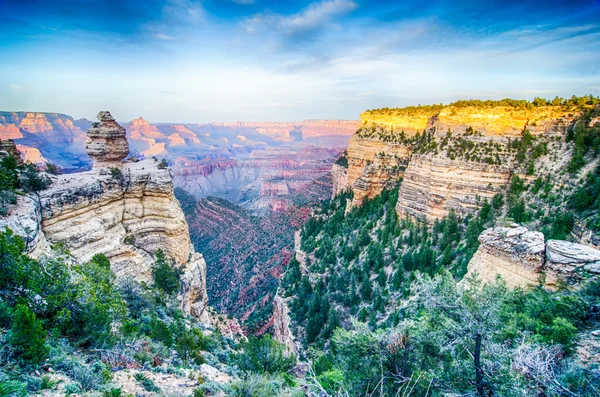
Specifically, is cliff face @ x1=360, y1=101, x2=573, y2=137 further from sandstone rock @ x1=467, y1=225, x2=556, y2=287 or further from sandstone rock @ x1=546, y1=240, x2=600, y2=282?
sandstone rock @ x1=546, y1=240, x2=600, y2=282

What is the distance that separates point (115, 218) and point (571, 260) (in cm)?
2698

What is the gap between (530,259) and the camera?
14.3 meters

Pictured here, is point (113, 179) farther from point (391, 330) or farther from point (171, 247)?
point (391, 330)

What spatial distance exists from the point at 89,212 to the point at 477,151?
3179cm

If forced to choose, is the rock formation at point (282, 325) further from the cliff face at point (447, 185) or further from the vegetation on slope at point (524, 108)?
the vegetation on slope at point (524, 108)

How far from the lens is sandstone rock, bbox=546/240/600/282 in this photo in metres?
12.1

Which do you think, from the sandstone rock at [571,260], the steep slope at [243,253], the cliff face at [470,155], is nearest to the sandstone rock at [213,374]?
the sandstone rock at [571,260]

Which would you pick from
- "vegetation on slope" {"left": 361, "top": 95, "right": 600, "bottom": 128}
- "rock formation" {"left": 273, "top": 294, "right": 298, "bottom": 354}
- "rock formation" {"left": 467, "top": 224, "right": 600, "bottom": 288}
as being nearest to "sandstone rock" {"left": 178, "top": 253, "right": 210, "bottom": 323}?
"rock formation" {"left": 273, "top": 294, "right": 298, "bottom": 354}

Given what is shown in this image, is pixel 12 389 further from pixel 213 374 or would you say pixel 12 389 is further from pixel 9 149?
pixel 9 149

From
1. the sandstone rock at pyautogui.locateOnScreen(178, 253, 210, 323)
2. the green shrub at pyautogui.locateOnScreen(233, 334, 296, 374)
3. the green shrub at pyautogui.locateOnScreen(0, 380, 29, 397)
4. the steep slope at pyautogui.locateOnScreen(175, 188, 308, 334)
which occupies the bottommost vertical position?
the steep slope at pyautogui.locateOnScreen(175, 188, 308, 334)

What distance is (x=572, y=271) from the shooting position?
12531 mm

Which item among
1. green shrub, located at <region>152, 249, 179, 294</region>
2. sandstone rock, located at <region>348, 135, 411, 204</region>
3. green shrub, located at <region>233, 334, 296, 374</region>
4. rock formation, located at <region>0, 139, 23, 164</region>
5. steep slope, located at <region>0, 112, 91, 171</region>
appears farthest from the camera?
steep slope, located at <region>0, 112, 91, 171</region>

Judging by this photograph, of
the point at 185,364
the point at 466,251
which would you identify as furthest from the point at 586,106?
the point at 185,364

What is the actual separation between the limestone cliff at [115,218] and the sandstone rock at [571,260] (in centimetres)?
2454
